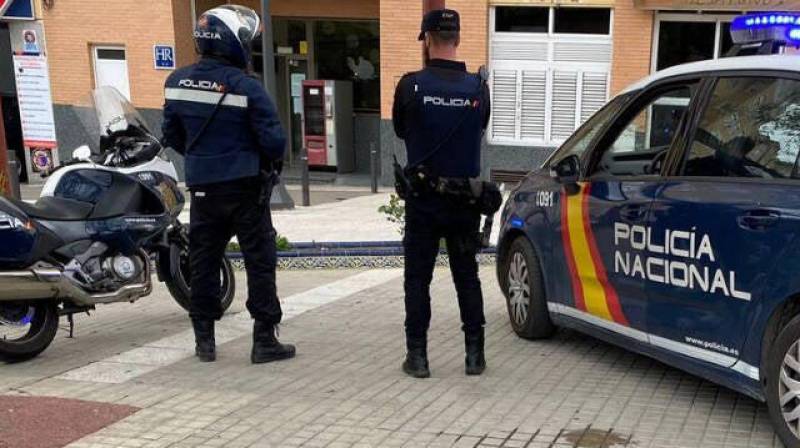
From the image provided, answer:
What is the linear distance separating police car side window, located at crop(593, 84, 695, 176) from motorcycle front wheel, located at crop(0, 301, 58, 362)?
3.55 m

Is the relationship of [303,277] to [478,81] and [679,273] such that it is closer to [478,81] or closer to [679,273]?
[478,81]

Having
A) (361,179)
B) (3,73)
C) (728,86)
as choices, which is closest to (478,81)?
(728,86)

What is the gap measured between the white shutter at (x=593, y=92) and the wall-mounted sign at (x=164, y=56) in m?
8.00

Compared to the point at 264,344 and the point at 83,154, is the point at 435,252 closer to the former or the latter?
the point at 264,344

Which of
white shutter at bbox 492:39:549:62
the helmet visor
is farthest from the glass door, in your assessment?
the helmet visor

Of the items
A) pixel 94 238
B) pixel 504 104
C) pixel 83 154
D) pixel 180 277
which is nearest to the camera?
pixel 94 238

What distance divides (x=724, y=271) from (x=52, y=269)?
3.84 meters

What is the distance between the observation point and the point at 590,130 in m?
4.87

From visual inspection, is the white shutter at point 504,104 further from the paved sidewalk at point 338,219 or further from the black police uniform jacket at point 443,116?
the black police uniform jacket at point 443,116

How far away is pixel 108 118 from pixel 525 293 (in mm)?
3358

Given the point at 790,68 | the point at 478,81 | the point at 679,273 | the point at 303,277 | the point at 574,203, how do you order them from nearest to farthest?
the point at 790,68
the point at 679,273
the point at 478,81
the point at 574,203
the point at 303,277

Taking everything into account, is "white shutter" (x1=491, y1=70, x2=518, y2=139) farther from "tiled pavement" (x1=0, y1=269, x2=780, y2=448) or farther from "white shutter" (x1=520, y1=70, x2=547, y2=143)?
"tiled pavement" (x1=0, y1=269, x2=780, y2=448)

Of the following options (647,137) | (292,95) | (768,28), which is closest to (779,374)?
(647,137)

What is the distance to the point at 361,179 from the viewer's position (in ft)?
51.7
